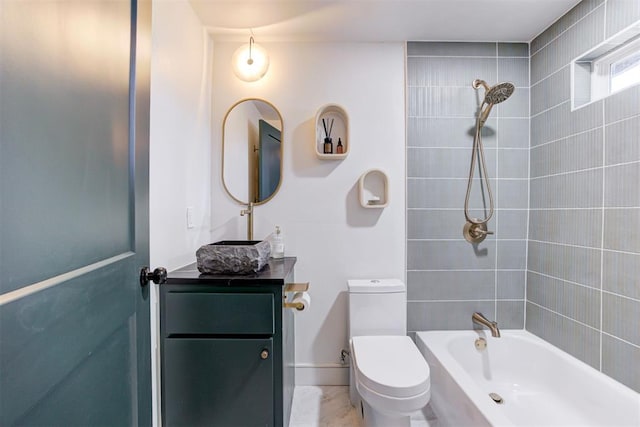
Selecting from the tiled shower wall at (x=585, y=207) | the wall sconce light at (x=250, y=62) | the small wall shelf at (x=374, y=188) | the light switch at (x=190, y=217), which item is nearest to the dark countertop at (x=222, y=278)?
the light switch at (x=190, y=217)

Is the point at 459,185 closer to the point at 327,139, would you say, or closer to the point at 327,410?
the point at 327,139

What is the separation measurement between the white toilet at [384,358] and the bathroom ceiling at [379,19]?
5.23ft

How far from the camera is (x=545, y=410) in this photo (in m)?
1.63

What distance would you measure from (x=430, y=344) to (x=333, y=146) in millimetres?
1397

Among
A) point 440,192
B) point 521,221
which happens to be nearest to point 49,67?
point 440,192

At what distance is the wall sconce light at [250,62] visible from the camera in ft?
6.20

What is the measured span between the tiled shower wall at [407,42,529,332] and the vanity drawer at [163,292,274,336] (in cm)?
112

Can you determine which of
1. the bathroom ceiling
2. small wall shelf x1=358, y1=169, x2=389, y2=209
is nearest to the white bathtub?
small wall shelf x1=358, y1=169, x2=389, y2=209

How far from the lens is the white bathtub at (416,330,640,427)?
132 cm

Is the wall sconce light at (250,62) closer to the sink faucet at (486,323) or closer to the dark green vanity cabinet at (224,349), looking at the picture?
the dark green vanity cabinet at (224,349)

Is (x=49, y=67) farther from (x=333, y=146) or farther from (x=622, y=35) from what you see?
(x=622, y=35)

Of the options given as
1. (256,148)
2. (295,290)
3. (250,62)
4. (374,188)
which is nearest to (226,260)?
(295,290)

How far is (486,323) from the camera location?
74.5 inches

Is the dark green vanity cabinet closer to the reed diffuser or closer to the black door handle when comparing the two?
the black door handle
